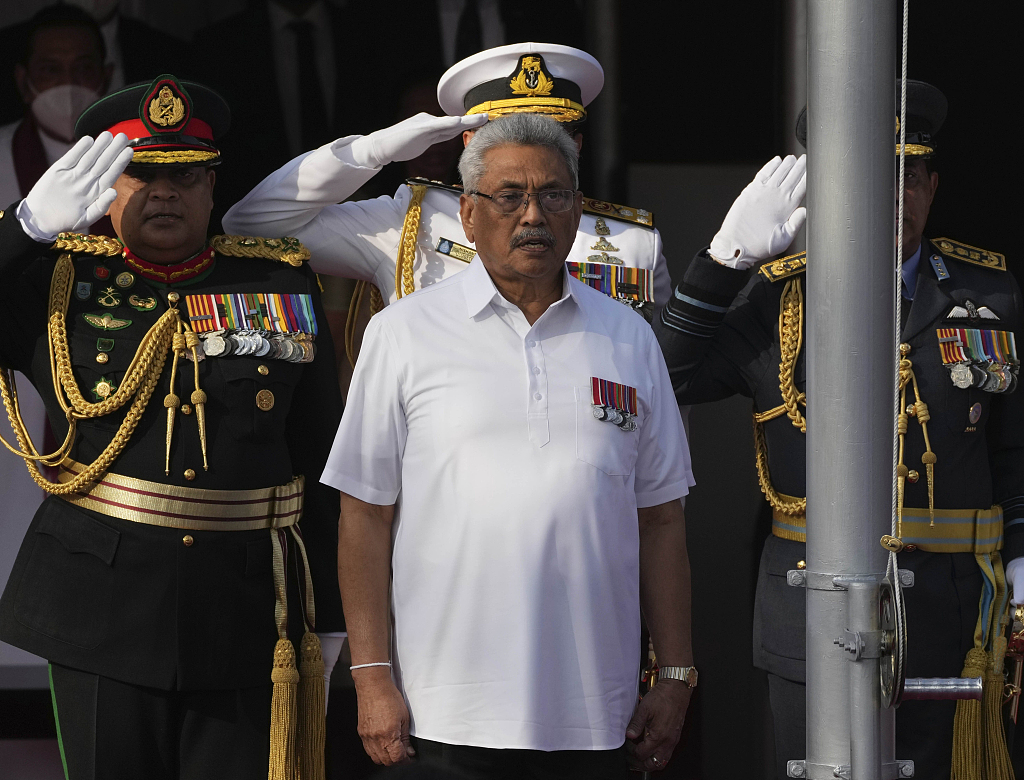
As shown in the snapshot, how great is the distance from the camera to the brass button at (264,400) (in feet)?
8.92

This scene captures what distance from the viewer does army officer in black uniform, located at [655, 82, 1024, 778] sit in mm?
2883

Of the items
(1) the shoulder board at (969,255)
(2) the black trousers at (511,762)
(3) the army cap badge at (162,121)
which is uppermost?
(3) the army cap badge at (162,121)

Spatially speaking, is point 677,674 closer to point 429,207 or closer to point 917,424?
point 917,424

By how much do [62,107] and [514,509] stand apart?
211cm

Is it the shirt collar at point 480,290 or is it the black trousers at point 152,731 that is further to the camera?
the black trousers at point 152,731

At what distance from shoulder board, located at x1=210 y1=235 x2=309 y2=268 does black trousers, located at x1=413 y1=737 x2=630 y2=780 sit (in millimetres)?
1145

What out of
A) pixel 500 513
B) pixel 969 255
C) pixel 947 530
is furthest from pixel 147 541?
pixel 969 255

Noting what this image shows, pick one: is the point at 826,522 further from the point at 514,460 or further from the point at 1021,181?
the point at 1021,181

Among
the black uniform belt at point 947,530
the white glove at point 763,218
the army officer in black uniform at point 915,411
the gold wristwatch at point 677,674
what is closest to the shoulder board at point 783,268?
the army officer in black uniform at point 915,411

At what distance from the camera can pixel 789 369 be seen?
296 centimetres

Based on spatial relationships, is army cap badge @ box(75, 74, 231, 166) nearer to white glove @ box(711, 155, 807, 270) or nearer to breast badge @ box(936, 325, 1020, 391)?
white glove @ box(711, 155, 807, 270)

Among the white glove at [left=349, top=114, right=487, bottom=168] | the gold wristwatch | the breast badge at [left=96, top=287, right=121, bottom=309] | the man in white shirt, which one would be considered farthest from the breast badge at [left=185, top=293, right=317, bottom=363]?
the gold wristwatch

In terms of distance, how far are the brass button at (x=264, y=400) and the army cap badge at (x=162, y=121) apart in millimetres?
476

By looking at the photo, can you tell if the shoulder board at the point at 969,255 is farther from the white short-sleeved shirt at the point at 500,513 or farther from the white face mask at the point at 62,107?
the white face mask at the point at 62,107
